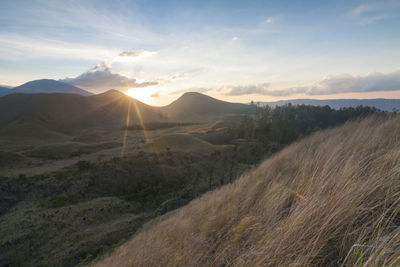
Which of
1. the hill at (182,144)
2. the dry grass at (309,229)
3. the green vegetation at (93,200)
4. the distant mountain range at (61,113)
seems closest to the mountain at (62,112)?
the distant mountain range at (61,113)

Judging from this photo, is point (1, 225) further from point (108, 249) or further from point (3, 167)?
point (3, 167)

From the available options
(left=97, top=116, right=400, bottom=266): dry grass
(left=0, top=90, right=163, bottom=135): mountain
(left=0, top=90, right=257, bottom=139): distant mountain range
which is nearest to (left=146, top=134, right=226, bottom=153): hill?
(left=97, top=116, right=400, bottom=266): dry grass

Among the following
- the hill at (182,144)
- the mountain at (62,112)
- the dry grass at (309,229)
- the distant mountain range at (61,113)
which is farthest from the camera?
the mountain at (62,112)

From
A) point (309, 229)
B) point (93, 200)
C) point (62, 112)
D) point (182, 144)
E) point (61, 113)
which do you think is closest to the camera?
point (309, 229)

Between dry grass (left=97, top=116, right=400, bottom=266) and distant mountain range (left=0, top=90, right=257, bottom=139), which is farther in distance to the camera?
distant mountain range (left=0, top=90, right=257, bottom=139)

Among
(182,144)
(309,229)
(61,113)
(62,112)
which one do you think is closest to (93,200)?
(309,229)

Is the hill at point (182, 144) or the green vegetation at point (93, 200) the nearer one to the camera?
the green vegetation at point (93, 200)

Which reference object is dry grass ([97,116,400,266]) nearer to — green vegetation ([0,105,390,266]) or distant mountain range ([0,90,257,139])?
green vegetation ([0,105,390,266])

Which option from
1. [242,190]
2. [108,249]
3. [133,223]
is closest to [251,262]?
[242,190]

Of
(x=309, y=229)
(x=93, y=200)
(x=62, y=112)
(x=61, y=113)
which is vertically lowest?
(x=93, y=200)

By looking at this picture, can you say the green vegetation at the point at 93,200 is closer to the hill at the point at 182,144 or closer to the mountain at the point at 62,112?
the hill at the point at 182,144

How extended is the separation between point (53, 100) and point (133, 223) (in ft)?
436

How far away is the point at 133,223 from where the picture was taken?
13.2 m

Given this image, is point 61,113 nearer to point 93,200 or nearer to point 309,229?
point 93,200
